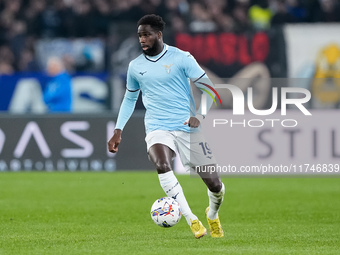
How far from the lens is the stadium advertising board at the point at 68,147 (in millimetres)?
17375

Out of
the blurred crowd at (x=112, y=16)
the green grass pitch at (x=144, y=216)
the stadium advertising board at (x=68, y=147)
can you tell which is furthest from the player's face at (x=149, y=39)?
the blurred crowd at (x=112, y=16)

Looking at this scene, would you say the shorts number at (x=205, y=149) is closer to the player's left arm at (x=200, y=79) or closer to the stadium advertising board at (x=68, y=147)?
the player's left arm at (x=200, y=79)

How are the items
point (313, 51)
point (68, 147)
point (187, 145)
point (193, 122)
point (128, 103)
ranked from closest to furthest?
point (193, 122), point (187, 145), point (128, 103), point (68, 147), point (313, 51)

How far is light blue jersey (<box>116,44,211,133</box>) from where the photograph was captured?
8.84 metres

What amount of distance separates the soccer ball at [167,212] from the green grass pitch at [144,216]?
21 centimetres

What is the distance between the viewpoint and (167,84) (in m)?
8.87

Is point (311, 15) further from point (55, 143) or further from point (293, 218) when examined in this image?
point (293, 218)

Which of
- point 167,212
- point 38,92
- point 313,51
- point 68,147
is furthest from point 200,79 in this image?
point 38,92

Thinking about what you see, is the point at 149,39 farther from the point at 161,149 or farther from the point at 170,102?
the point at 161,149

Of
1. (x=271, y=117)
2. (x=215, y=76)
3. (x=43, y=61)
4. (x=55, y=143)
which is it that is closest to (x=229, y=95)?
(x=215, y=76)

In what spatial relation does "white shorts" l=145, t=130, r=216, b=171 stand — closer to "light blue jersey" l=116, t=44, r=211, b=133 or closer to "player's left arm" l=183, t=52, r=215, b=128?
"light blue jersey" l=116, t=44, r=211, b=133

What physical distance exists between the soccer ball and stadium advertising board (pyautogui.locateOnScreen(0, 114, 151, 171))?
880cm

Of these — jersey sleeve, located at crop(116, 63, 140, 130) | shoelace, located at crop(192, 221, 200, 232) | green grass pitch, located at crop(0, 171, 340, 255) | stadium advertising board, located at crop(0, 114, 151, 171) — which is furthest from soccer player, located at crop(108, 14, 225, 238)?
stadium advertising board, located at crop(0, 114, 151, 171)

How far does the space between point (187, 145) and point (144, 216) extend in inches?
104
